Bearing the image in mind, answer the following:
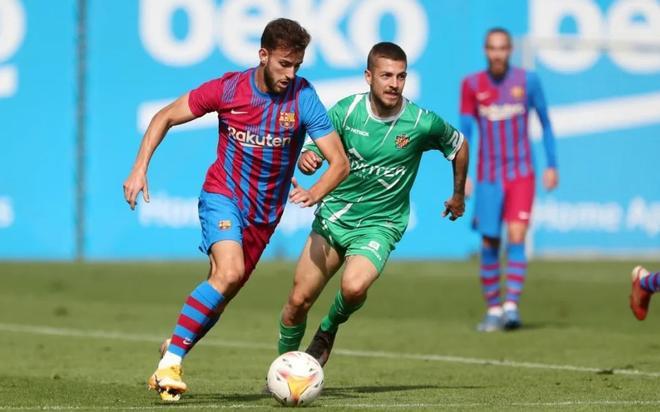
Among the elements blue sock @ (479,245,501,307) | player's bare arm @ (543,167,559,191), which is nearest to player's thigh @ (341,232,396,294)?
blue sock @ (479,245,501,307)

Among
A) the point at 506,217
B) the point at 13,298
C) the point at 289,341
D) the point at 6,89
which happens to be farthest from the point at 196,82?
the point at 289,341

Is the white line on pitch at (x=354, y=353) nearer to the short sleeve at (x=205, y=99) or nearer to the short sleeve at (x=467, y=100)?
the short sleeve at (x=467, y=100)

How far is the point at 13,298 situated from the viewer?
1725 centimetres

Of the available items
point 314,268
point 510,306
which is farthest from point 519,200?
point 314,268

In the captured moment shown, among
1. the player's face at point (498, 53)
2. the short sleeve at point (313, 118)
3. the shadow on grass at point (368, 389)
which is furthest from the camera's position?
the player's face at point (498, 53)

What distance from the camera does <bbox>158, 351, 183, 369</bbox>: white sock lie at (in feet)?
27.2

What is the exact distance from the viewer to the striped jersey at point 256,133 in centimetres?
880

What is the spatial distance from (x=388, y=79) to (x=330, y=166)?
2.98 feet

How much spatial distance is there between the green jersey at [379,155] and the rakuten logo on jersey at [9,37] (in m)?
13.2

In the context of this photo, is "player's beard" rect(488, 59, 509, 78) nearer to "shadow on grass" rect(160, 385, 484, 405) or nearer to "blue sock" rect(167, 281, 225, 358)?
"shadow on grass" rect(160, 385, 484, 405)

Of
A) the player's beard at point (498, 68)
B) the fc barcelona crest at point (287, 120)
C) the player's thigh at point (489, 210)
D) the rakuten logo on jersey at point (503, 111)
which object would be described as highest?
the fc barcelona crest at point (287, 120)

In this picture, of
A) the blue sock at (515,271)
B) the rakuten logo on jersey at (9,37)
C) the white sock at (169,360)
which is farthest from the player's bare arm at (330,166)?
the rakuten logo on jersey at (9,37)

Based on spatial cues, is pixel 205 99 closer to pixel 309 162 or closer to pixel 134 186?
pixel 309 162

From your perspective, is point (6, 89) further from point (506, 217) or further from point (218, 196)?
point (218, 196)
